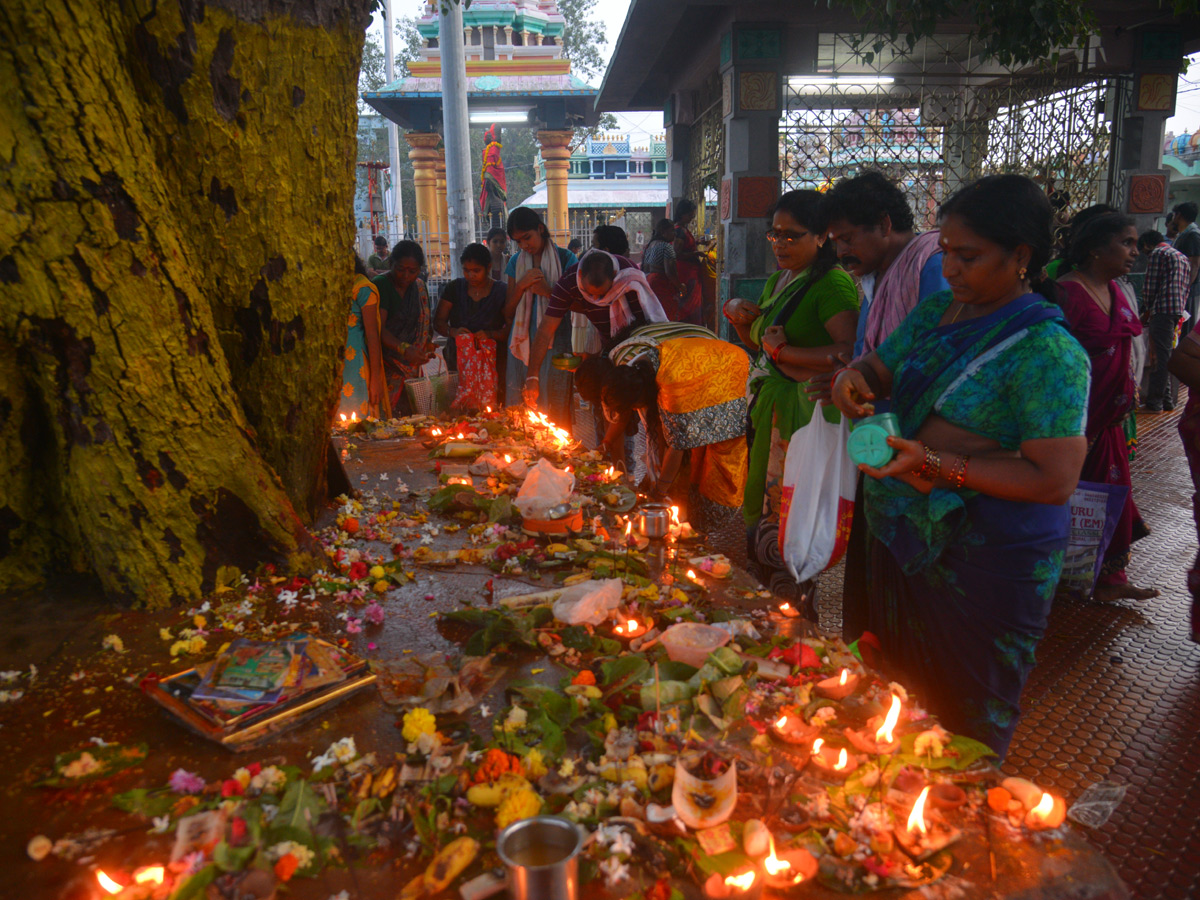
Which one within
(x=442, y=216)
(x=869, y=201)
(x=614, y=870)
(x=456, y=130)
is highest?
(x=456, y=130)

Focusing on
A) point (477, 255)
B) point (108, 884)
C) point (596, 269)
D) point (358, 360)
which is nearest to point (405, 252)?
point (477, 255)

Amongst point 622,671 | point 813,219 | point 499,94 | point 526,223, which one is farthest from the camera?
point 499,94

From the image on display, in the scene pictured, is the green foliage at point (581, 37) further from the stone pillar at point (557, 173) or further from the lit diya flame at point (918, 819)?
the lit diya flame at point (918, 819)

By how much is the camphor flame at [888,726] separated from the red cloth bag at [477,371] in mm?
5164

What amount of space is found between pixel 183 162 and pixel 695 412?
2.32m

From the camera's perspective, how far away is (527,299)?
6.32 meters

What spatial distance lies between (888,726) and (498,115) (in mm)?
24101

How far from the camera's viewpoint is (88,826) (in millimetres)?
1564

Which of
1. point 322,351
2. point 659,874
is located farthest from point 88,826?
point 322,351

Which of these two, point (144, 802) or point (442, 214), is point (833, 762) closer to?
point (144, 802)

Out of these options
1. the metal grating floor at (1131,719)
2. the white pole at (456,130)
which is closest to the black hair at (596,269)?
the metal grating floor at (1131,719)

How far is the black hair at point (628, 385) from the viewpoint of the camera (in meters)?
3.81

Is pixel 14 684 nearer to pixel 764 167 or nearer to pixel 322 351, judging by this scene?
pixel 322 351

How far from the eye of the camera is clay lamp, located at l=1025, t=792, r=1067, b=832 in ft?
4.89
